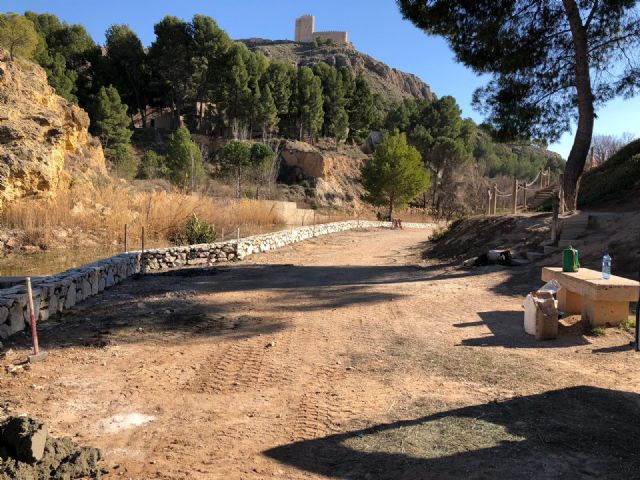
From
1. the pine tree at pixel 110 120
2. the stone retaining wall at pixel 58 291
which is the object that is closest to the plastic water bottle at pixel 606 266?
the stone retaining wall at pixel 58 291

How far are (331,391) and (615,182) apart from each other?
1516 cm

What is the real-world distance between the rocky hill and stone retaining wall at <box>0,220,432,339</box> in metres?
98.1

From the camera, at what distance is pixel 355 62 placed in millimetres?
122438

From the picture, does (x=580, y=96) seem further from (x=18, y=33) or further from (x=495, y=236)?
(x=18, y=33)

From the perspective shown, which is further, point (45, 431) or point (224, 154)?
point (224, 154)

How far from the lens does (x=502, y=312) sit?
767 centimetres

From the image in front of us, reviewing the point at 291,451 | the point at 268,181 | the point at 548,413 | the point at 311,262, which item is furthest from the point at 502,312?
the point at 268,181

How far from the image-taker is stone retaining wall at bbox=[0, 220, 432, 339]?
20.8 ft

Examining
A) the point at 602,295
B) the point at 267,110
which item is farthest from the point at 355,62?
the point at 602,295

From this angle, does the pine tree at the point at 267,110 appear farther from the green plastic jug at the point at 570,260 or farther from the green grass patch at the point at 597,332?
the green grass patch at the point at 597,332

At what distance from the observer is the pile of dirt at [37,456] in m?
2.92

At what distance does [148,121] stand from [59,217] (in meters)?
50.5

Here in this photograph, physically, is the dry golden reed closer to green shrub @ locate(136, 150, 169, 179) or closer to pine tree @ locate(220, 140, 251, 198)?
pine tree @ locate(220, 140, 251, 198)

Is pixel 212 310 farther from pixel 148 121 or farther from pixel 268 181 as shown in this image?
pixel 148 121
